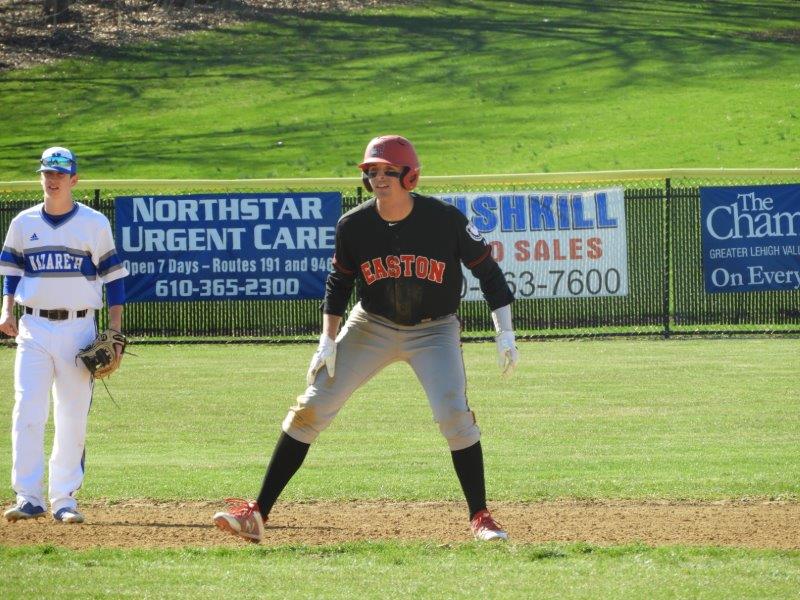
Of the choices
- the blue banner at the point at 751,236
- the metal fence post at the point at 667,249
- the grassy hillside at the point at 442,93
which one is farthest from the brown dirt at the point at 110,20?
the blue banner at the point at 751,236

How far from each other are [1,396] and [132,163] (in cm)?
1917

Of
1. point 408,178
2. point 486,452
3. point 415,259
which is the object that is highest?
point 408,178

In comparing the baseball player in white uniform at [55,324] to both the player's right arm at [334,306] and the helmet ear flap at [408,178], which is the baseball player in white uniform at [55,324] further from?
the helmet ear flap at [408,178]

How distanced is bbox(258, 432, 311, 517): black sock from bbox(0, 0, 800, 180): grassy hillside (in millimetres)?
22679

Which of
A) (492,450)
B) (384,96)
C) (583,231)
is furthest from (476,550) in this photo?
(384,96)

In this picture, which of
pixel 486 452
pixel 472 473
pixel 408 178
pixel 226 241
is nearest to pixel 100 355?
pixel 408 178

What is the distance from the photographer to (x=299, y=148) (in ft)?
108

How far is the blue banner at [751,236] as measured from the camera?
17562mm

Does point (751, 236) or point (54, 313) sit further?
point (751, 236)

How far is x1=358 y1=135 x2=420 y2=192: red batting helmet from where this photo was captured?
21.2 ft

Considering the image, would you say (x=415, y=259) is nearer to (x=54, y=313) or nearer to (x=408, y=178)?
(x=408, y=178)

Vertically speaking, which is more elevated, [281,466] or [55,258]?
[55,258]

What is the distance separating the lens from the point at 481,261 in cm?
666

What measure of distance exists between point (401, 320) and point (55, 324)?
1997 millimetres
